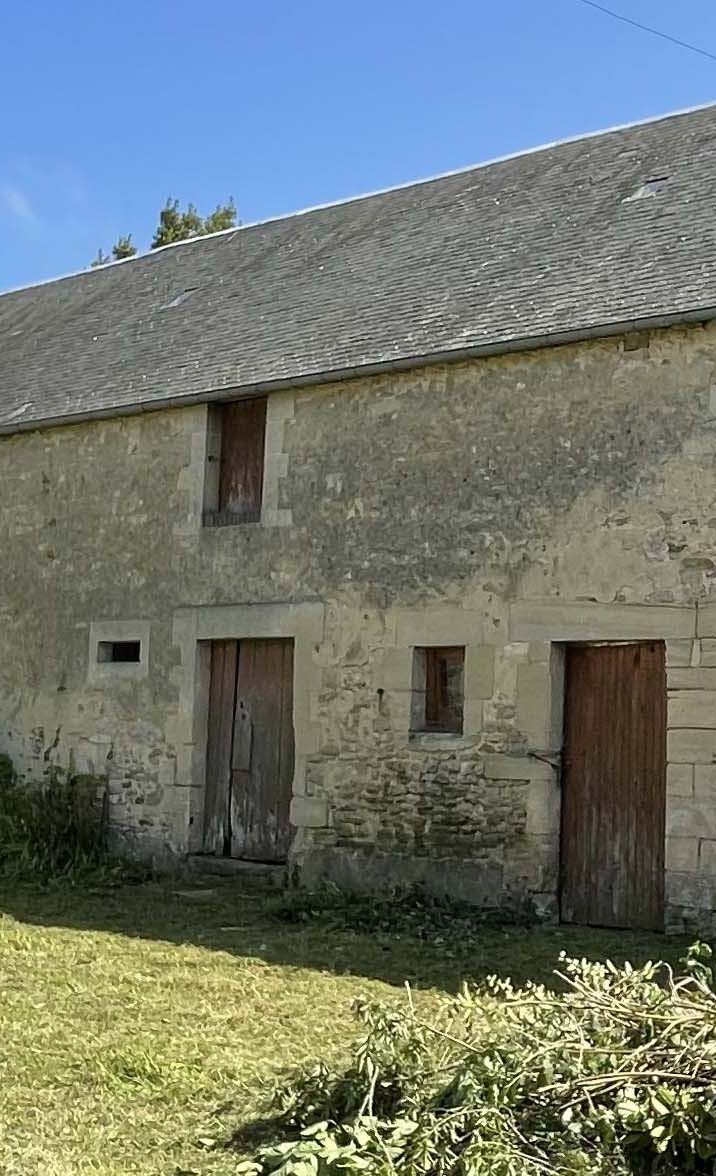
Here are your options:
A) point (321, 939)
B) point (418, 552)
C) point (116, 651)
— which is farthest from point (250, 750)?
point (321, 939)

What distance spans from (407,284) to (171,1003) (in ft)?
20.1

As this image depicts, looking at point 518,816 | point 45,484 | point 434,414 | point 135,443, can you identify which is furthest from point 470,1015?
point 45,484

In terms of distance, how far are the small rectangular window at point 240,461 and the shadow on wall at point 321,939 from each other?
2.82m

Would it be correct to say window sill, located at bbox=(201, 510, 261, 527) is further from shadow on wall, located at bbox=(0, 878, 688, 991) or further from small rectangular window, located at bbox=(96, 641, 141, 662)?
shadow on wall, located at bbox=(0, 878, 688, 991)

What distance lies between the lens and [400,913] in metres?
8.23

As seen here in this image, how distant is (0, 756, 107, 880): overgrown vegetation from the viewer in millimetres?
10164

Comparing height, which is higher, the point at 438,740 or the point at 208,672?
the point at 208,672

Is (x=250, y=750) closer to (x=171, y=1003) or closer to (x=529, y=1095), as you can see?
(x=171, y=1003)

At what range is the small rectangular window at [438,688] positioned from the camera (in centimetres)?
892

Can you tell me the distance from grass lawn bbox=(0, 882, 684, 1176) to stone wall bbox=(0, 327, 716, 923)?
2.98ft

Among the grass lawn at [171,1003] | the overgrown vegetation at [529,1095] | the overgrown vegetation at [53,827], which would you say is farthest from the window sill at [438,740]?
the overgrown vegetation at [529,1095]

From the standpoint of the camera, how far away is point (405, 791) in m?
8.89

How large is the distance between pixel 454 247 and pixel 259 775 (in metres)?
4.37

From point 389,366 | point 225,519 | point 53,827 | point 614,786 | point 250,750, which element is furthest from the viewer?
point 53,827
